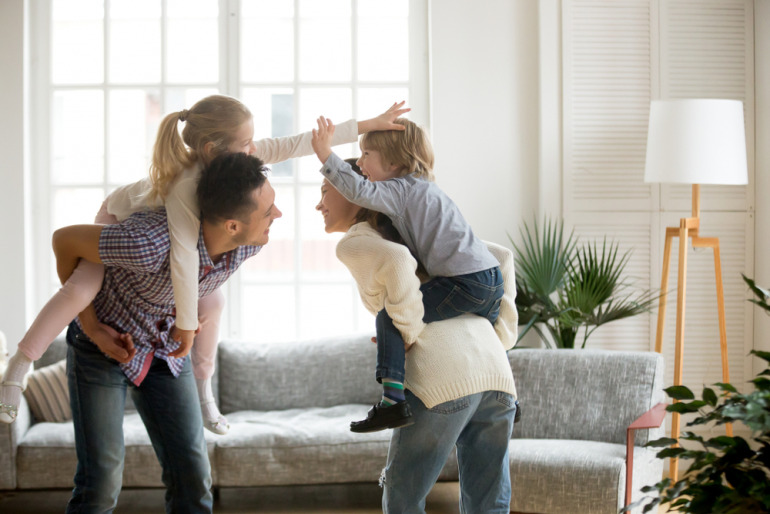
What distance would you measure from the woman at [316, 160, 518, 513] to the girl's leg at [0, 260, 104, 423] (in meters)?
0.68

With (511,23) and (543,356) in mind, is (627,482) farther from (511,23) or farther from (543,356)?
(511,23)

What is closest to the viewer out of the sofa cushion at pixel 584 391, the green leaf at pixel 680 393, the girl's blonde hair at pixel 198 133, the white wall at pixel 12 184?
the green leaf at pixel 680 393

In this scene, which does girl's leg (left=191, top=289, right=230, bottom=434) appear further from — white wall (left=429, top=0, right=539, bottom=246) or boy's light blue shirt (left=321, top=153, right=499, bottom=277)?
white wall (left=429, top=0, right=539, bottom=246)

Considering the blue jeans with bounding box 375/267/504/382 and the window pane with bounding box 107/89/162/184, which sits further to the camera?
the window pane with bounding box 107/89/162/184

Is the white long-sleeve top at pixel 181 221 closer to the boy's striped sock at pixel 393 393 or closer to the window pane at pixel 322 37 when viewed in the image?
the boy's striped sock at pixel 393 393

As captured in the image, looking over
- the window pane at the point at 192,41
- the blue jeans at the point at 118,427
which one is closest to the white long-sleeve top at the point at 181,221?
the blue jeans at the point at 118,427

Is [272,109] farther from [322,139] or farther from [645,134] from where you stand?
[322,139]

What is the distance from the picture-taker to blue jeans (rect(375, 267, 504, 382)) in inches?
70.9

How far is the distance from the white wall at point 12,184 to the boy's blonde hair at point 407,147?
124 inches

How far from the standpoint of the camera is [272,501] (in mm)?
3914

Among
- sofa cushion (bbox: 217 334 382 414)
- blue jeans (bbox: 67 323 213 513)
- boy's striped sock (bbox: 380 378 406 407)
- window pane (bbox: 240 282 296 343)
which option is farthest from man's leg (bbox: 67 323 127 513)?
window pane (bbox: 240 282 296 343)

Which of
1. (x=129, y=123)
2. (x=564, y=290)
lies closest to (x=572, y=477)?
(x=564, y=290)

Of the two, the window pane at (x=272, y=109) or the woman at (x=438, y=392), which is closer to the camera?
the woman at (x=438, y=392)

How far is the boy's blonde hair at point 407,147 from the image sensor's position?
1.96 metres
